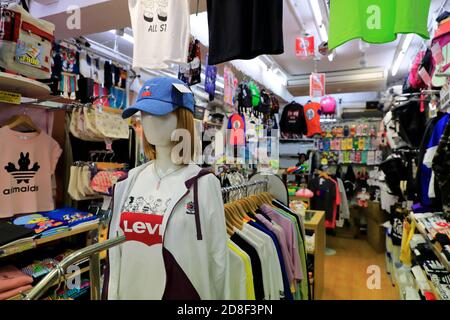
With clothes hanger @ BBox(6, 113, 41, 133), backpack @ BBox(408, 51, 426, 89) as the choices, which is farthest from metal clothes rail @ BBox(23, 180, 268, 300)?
backpack @ BBox(408, 51, 426, 89)

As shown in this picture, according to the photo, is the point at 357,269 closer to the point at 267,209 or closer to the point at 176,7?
the point at 267,209

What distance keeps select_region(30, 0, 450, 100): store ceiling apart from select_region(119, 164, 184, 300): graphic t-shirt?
164 cm

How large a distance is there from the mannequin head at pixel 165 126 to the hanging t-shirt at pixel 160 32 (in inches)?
32.1

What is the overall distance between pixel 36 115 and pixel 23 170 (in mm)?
455

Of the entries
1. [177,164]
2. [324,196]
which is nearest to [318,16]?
[324,196]

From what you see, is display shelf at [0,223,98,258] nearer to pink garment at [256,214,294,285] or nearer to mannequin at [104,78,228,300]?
mannequin at [104,78,228,300]

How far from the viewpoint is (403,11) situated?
1.27 meters

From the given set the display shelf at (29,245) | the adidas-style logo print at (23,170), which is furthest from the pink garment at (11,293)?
the adidas-style logo print at (23,170)

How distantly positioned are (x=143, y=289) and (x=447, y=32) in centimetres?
201

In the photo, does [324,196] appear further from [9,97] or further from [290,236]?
[9,97]

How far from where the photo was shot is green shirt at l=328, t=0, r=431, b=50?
4.15 ft

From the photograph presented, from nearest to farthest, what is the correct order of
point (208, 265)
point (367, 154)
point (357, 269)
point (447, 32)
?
point (208, 265) < point (447, 32) < point (357, 269) < point (367, 154)

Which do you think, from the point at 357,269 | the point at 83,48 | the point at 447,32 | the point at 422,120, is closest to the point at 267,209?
the point at 447,32

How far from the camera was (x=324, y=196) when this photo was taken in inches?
181
